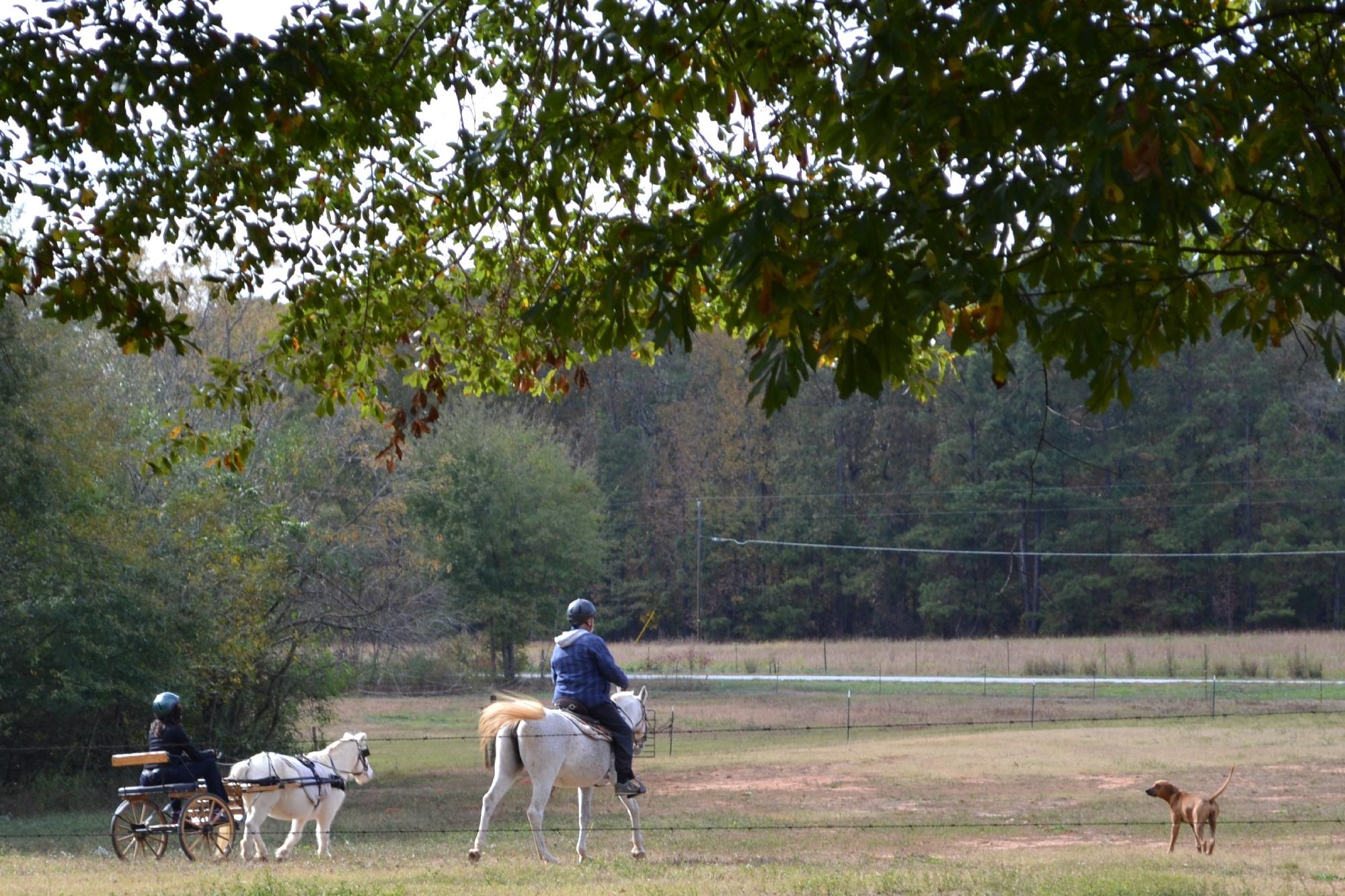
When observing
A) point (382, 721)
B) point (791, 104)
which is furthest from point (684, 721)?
point (791, 104)

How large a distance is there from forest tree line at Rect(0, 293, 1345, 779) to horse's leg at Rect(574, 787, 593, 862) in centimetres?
1010

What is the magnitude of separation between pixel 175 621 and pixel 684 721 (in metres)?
15.7

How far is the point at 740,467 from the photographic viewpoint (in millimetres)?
74875

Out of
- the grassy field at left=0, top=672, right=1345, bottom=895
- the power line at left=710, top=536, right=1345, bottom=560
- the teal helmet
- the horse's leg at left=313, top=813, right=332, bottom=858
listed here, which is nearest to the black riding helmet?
the grassy field at left=0, top=672, right=1345, bottom=895

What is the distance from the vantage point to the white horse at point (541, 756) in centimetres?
1352

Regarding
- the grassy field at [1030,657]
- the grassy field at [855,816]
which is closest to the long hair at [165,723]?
the grassy field at [855,816]

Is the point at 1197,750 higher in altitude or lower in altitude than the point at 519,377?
lower

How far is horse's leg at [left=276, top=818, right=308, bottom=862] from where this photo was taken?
1364cm

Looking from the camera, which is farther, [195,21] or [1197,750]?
[1197,750]

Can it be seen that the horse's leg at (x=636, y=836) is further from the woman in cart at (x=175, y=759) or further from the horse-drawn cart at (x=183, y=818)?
the woman in cart at (x=175, y=759)

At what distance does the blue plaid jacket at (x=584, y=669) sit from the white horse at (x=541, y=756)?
0.97ft

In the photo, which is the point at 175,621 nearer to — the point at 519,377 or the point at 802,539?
the point at 519,377

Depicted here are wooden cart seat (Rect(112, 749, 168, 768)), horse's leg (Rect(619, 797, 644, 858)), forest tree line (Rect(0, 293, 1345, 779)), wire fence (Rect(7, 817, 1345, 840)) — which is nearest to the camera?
wooden cart seat (Rect(112, 749, 168, 768))

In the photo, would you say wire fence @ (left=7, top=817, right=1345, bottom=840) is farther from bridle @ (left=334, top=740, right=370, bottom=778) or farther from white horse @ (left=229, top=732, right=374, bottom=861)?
white horse @ (left=229, top=732, right=374, bottom=861)
